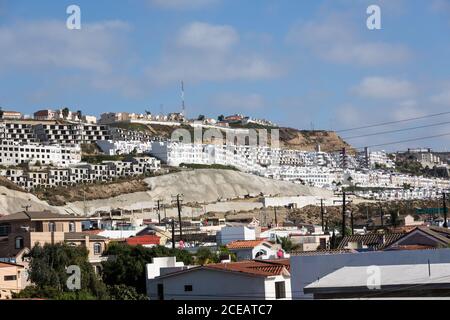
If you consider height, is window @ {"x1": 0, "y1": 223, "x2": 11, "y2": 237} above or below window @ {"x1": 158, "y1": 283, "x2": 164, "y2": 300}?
above

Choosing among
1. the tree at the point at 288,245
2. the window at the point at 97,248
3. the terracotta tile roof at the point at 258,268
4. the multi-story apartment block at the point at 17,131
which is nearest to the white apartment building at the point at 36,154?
the multi-story apartment block at the point at 17,131

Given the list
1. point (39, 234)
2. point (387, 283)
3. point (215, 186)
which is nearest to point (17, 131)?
point (215, 186)

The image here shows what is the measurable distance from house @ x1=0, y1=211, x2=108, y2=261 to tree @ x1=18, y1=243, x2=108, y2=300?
3275mm

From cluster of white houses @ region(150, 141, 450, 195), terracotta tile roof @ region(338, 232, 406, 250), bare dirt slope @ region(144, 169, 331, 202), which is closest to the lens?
terracotta tile roof @ region(338, 232, 406, 250)

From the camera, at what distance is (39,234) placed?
36594mm

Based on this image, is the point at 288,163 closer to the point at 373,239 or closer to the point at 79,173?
the point at 79,173

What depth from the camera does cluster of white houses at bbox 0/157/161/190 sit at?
104938mm

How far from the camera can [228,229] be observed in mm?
46969

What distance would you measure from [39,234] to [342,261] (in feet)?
71.5

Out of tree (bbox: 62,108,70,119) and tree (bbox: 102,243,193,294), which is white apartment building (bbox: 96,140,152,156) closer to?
tree (bbox: 62,108,70,119)

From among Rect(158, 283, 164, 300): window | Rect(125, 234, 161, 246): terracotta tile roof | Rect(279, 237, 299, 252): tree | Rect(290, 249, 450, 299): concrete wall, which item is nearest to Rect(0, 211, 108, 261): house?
Rect(125, 234, 161, 246): terracotta tile roof
